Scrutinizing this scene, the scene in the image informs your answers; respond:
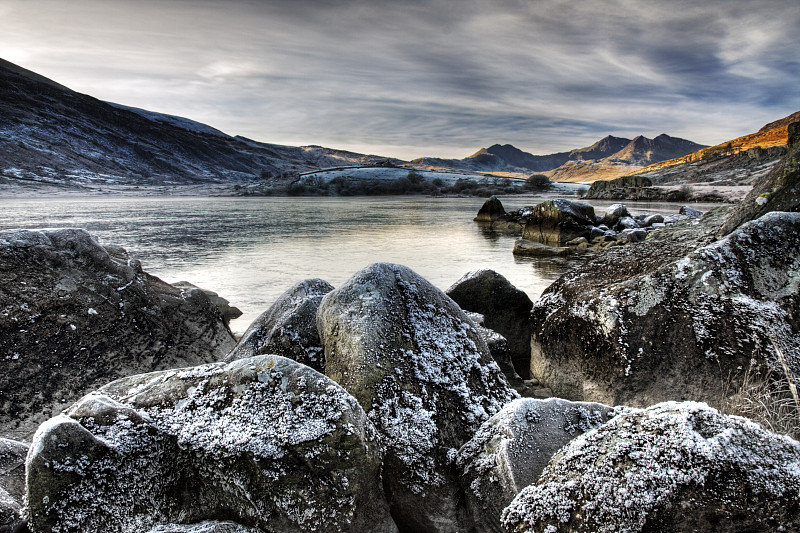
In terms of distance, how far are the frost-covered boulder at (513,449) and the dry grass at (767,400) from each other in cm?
104

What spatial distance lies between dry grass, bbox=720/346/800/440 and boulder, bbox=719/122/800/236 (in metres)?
1.96

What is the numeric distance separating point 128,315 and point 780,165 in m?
6.93

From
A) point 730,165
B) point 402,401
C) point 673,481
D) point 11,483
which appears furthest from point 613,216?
point 730,165

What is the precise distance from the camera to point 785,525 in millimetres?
1475

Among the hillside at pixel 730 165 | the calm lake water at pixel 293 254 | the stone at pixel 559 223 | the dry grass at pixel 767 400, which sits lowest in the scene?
the calm lake water at pixel 293 254

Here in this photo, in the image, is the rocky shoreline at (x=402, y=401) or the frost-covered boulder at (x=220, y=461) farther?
the frost-covered boulder at (x=220, y=461)

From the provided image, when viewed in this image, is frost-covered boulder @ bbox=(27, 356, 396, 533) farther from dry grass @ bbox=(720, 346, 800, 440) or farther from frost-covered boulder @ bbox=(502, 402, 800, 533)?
dry grass @ bbox=(720, 346, 800, 440)

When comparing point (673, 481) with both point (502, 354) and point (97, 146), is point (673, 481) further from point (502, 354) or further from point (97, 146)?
point (97, 146)

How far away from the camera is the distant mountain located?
108 meters

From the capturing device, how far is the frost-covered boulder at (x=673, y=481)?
1.54 m

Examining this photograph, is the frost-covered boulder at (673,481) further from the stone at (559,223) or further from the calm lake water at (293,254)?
the stone at (559,223)

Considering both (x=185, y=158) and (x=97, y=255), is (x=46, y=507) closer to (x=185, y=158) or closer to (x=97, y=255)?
(x=97, y=255)

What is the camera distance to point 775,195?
4.55 meters

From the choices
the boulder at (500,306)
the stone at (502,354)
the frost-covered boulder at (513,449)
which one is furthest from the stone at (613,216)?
the frost-covered boulder at (513,449)
